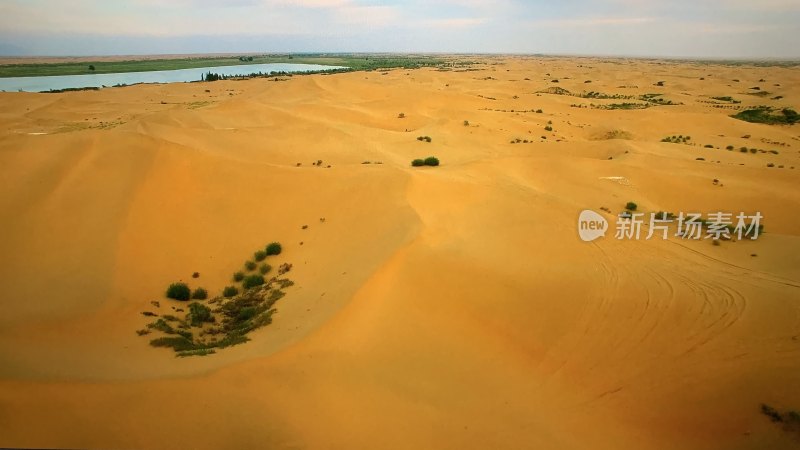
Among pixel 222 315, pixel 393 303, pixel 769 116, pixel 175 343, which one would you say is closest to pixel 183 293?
pixel 222 315

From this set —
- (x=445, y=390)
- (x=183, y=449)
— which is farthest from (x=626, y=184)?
(x=183, y=449)

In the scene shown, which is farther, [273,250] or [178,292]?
[273,250]

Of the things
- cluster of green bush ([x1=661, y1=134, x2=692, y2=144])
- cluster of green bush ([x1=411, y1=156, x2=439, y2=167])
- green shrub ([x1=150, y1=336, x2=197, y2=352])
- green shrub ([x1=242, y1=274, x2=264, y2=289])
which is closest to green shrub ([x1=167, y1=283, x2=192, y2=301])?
green shrub ([x1=242, y1=274, x2=264, y2=289])

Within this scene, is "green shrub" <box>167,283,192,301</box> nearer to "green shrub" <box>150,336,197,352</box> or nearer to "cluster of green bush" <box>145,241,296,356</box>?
"cluster of green bush" <box>145,241,296,356</box>

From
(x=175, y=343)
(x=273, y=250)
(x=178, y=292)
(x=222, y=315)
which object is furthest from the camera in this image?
(x=273, y=250)

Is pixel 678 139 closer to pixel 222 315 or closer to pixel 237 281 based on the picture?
pixel 237 281

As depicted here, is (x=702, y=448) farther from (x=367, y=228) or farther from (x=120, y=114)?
(x=120, y=114)

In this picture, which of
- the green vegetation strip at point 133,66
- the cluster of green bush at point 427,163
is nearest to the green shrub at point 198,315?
the cluster of green bush at point 427,163

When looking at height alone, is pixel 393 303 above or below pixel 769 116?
below

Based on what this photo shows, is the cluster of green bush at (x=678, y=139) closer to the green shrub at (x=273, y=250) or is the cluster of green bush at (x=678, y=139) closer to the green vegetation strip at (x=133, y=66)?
the green shrub at (x=273, y=250)
